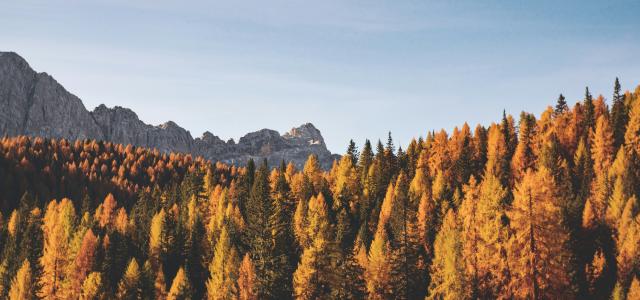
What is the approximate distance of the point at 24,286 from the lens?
8325 cm

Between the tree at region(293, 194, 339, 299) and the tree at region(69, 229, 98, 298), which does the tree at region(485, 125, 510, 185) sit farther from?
the tree at region(69, 229, 98, 298)

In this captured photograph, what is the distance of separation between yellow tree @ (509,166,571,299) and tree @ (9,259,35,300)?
67563 millimetres

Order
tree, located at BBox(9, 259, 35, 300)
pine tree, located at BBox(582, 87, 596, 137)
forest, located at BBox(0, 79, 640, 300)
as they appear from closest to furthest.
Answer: forest, located at BBox(0, 79, 640, 300)
tree, located at BBox(9, 259, 35, 300)
pine tree, located at BBox(582, 87, 596, 137)

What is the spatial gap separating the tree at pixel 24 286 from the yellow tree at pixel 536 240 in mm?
67563

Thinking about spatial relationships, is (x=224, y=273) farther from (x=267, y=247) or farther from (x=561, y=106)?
(x=561, y=106)

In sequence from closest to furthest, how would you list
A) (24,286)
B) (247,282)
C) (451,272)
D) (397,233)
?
(451,272), (247,282), (397,233), (24,286)

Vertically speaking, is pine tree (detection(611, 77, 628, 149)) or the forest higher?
pine tree (detection(611, 77, 628, 149))

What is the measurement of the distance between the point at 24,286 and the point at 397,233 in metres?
52.2

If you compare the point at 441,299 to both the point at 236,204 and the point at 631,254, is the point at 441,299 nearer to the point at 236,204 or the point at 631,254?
the point at 631,254

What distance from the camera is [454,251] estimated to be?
202 ft

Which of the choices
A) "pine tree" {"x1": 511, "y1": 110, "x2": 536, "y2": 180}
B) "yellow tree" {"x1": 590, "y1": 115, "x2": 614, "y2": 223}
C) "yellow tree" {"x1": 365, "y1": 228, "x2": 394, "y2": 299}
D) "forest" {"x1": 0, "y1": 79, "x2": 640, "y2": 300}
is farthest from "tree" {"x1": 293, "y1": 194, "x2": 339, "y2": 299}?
"pine tree" {"x1": 511, "y1": 110, "x2": 536, "y2": 180}

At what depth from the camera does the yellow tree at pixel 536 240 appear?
45219 millimetres

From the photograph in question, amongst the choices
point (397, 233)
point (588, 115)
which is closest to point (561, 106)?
point (588, 115)

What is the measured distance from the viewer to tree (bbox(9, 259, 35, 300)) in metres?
83.2
